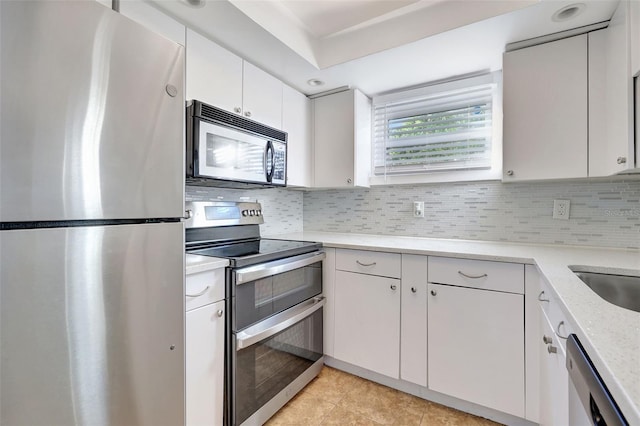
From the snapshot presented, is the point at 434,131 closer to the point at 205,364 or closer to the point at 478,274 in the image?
the point at 478,274

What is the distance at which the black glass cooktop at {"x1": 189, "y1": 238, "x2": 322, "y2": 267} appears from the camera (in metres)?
1.39

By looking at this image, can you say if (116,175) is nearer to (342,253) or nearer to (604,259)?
(342,253)

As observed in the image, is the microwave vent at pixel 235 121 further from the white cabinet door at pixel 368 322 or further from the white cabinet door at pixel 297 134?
the white cabinet door at pixel 368 322

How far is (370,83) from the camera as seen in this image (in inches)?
86.1

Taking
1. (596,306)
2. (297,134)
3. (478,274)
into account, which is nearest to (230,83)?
(297,134)

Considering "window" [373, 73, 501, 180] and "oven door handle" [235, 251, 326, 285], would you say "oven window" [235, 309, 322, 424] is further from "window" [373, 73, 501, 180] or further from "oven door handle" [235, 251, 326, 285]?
"window" [373, 73, 501, 180]

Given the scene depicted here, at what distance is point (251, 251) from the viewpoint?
5.34ft

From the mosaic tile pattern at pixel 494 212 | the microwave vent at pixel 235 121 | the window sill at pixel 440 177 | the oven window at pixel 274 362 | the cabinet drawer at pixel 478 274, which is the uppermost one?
the microwave vent at pixel 235 121

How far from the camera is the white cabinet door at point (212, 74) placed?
1507 millimetres

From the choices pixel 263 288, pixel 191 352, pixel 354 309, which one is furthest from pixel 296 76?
pixel 191 352

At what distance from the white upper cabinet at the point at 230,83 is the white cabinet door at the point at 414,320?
132 centimetres

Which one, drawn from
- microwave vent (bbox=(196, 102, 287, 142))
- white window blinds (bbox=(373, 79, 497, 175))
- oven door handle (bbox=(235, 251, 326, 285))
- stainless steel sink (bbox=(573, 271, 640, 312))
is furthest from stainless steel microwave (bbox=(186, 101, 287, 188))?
stainless steel sink (bbox=(573, 271, 640, 312))

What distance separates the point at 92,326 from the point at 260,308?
2.66 feet

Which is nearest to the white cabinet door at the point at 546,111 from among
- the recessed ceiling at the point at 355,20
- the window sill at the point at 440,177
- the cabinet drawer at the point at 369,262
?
the window sill at the point at 440,177
